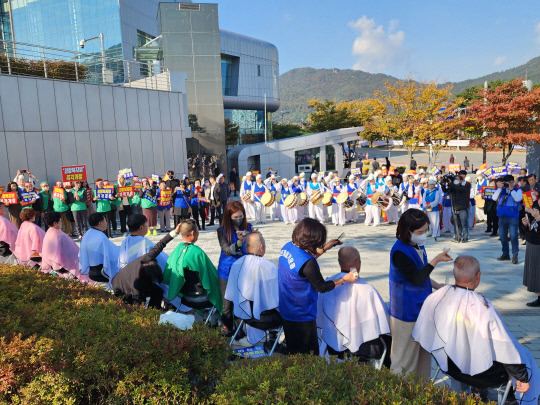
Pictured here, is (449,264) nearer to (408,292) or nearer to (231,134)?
(408,292)

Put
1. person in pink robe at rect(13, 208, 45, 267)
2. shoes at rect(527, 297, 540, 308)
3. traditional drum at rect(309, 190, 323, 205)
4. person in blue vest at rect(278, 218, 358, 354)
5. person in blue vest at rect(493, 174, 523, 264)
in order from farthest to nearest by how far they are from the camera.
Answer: traditional drum at rect(309, 190, 323, 205) < person in blue vest at rect(493, 174, 523, 264) < person in pink robe at rect(13, 208, 45, 267) < shoes at rect(527, 297, 540, 308) < person in blue vest at rect(278, 218, 358, 354)

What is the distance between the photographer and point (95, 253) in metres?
6.14

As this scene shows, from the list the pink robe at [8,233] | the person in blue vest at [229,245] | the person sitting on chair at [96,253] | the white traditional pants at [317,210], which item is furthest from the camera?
the white traditional pants at [317,210]

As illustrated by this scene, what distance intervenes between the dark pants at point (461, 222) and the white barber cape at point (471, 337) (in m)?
8.88

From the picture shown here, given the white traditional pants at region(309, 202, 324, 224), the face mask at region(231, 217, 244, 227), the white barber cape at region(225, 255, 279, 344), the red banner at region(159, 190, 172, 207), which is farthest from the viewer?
the white traditional pants at region(309, 202, 324, 224)

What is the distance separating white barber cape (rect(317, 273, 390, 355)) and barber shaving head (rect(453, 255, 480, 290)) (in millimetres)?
799

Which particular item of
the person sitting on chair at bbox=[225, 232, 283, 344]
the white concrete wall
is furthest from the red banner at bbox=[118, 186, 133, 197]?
the person sitting on chair at bbox=[225, 232, 283, 344]

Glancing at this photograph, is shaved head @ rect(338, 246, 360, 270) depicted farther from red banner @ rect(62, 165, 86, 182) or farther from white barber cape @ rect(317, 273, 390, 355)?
red banner @ rect(62, 165, 86, 182)

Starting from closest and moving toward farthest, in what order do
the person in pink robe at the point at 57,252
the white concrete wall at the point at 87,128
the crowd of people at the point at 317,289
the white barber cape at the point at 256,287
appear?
1. the crowd of people at the point at 317,289
2. the white barber cape at the point at 256,287
3. the person in pink robe at the point at 57,252
4. the white concrete wall at the point at 87,128

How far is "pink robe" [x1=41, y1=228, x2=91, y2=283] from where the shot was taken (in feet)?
21.0

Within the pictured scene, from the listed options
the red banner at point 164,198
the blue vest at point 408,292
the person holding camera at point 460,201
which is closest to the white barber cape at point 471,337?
the blue vest at point 408,292

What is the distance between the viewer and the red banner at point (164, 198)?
14.2m

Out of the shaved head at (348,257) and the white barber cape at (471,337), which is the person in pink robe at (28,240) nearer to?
the shaved head at (348,257)

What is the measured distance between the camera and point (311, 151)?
1249 inches
